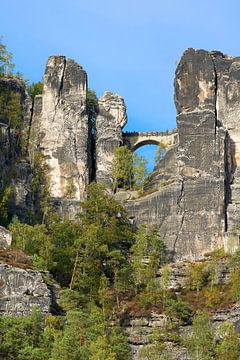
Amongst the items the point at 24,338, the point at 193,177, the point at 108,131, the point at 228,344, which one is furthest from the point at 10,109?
the point at 228,344

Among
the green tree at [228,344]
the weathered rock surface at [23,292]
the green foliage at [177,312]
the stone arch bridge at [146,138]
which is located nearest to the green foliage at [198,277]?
the green foliage at [177,312]

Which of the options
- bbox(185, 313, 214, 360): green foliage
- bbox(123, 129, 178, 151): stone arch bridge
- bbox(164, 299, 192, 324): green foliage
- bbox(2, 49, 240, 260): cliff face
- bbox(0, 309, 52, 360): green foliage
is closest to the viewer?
bbox(0, 309, 52, 360): green foliage

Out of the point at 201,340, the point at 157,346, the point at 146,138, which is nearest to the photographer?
the point at 201,340

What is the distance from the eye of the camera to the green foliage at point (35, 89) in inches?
3155

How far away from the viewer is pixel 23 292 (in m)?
56.9

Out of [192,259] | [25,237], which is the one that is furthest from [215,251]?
[25,237]

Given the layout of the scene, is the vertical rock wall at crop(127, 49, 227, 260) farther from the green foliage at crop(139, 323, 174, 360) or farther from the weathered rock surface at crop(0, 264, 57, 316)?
the weathered rock surface at crop(0, 264, 57, 316)

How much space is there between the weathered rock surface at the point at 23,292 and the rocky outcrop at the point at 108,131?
17.3m

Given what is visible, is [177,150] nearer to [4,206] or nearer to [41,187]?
[41,187]

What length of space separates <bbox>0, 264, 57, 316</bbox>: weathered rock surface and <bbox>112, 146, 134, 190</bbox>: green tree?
16579 millimetres

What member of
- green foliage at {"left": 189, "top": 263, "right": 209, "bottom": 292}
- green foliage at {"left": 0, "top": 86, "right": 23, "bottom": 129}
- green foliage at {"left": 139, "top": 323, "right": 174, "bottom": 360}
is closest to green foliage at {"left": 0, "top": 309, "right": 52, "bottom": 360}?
green foliage at {"left": 139, "top": 323, "right": 174, "bottom": 360}

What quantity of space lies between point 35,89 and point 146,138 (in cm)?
867

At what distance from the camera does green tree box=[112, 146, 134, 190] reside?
73.7 m

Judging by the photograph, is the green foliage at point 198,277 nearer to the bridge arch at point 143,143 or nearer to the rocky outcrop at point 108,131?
the rocky outcrop at point 108,131
